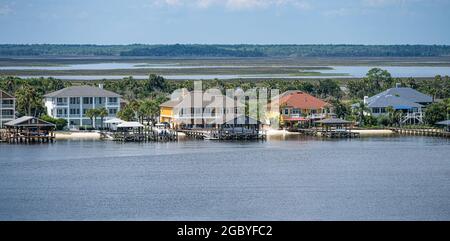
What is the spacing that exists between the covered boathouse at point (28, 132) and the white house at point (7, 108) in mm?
3806

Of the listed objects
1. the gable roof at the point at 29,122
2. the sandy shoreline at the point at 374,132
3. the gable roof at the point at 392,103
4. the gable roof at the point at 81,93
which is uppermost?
the gable roof at the point at 81,93

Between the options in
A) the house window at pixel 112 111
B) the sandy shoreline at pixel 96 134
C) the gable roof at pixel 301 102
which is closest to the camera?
the sandy shoreline at pixel 96 134

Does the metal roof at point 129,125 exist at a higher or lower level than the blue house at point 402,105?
lower

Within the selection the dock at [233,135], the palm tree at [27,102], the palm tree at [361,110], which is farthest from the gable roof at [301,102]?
the palm tree at [27,102]

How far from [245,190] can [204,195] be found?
2257 millimetres

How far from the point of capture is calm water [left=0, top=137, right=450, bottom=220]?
43781mm

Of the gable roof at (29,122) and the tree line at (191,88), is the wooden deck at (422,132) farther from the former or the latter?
the gable roof at (29,122)

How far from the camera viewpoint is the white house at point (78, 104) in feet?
266

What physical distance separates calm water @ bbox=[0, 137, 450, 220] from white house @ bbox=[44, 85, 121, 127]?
9753 millimetres

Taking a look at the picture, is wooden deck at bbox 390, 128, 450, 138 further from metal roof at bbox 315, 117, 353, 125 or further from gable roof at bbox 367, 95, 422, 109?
gable roof at bbox 367, 95, 422, 109

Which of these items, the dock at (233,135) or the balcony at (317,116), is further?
the balcony at (317,116)

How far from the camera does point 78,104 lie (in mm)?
81125
